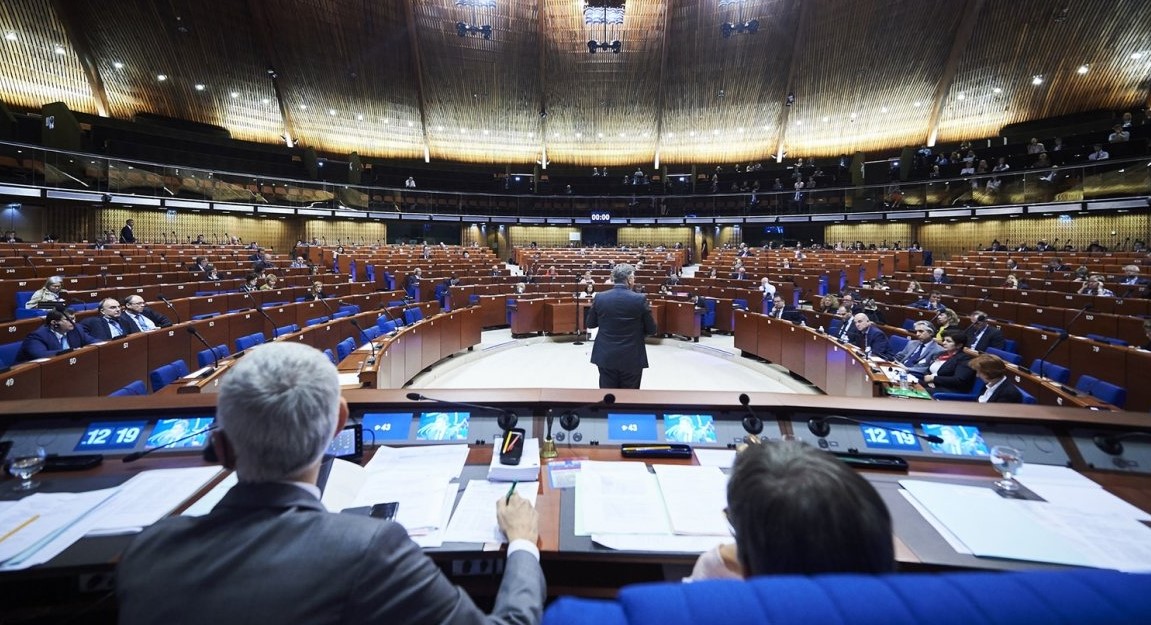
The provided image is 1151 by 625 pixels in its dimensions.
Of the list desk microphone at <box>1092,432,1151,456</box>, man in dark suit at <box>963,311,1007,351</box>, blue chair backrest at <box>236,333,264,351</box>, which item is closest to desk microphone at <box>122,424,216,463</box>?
desk microphone at <box>1092,432,1151,456</box>

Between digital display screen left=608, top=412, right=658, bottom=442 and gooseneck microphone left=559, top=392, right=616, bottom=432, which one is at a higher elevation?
gooseneck microphone left=559, top=392, right=616, bottom=432

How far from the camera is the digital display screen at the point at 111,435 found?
2008 mm

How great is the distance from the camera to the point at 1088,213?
16.3 metres

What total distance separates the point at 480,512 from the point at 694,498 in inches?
28.8

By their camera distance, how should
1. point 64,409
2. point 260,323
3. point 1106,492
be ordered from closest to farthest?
1. point 1106,492
2. point 64,409
3. point 260,323

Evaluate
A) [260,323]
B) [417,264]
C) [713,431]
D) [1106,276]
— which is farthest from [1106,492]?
[417,264]

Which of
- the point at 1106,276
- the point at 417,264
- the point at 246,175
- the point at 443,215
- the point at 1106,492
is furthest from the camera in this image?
the point at 443,215

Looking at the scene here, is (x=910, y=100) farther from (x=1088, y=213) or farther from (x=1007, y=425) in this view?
(x=1007, y=425)

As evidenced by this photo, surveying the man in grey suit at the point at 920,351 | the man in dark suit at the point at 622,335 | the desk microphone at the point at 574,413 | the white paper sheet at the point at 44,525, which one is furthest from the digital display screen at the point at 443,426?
the man in grey suit at the point at 920,351

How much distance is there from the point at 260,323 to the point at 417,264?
9.09 m

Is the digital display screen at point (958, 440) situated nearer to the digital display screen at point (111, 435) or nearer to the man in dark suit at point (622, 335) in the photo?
the man in dark suit at point (622, 335)

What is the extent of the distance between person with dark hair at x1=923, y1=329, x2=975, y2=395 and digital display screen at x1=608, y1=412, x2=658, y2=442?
140 inches

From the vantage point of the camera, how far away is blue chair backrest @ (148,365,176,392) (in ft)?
13.3

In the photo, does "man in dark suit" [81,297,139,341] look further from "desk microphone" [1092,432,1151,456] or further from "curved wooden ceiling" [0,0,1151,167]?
"curved wooden ceiling" [0,0,1151,167]
